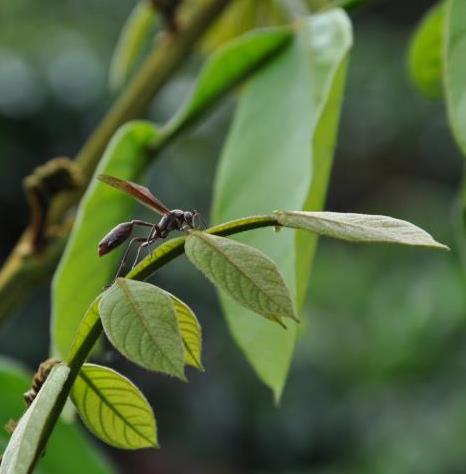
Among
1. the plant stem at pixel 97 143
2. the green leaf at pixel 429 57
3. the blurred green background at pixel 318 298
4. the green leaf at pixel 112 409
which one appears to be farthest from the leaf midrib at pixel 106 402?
the blurred green background at pixel 318 298

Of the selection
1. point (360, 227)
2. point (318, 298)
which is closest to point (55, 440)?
point (360, 227)

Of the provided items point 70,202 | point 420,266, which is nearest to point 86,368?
point 70,202

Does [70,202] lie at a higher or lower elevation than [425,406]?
higher

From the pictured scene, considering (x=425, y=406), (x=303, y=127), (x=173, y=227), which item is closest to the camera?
(x=173, y=227)

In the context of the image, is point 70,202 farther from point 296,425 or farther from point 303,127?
point 296,425

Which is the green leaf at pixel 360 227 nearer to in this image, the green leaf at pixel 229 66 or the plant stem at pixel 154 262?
the plant stem at pixel 154 262

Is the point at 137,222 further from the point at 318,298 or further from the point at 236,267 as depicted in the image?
the point at 318,298

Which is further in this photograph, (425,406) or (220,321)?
(220,321)
